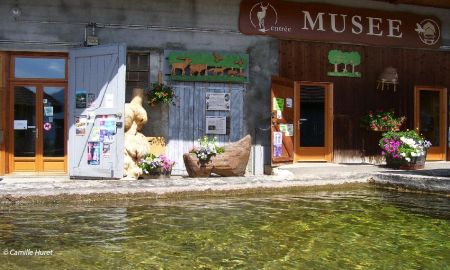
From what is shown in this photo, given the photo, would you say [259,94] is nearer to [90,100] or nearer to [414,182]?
[90,100]

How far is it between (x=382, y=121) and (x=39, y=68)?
25.7 ft

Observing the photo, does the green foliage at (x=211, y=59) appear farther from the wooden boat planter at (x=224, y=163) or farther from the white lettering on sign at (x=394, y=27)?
the white lettering on sign at (x=394, y=27)

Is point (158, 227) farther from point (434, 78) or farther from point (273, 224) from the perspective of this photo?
point (434, 78)

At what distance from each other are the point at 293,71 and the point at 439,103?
14.2 ft

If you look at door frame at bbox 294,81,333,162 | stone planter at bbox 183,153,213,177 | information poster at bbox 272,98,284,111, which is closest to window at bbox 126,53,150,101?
stone planter at bbox 183,153,213,177

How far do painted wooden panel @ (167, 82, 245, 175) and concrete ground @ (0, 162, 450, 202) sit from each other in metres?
1.90

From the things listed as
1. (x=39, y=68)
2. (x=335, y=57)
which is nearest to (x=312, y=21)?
(x=335, y=57)

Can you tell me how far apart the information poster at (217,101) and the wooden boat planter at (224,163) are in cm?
173

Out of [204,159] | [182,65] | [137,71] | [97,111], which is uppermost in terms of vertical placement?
[182,65]

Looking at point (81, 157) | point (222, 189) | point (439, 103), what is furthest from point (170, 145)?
point (439, 103)

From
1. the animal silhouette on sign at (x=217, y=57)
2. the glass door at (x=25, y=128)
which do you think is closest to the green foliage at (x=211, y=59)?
the animal silhouette on sign at (x=217, y=57)

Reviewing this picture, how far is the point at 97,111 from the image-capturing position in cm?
921

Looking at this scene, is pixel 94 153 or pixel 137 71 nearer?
pixel 94 153

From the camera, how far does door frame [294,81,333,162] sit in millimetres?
11391
